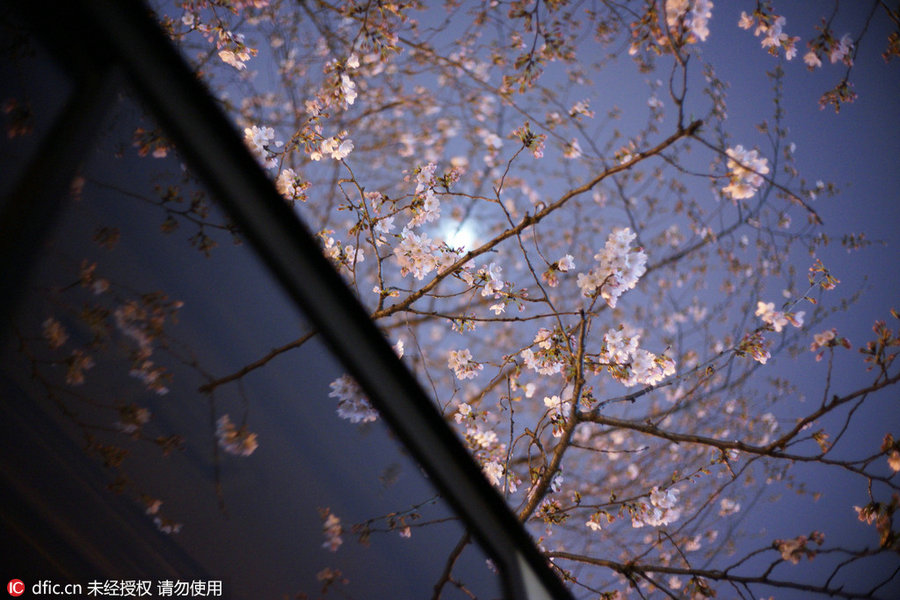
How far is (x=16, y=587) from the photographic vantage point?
110 centimetres

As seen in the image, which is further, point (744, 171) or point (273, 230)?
point (744, 171)

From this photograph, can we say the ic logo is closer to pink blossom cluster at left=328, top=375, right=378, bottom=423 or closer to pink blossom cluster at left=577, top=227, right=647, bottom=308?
pink blossom cluster at left=328, top=375, right=378, bottom=423

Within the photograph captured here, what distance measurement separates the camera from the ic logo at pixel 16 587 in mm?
1096

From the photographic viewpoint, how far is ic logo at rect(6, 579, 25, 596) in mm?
1096

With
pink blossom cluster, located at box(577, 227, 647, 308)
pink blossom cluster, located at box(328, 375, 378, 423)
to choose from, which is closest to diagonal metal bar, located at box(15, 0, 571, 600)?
pink blossom cluster, located at box(328, 375, 378, 423)

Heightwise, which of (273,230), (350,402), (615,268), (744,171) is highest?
(744,171)

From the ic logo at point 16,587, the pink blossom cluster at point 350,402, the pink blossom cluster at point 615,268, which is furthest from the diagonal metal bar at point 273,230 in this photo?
the ic logo at point 16,587

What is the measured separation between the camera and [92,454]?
1224mm

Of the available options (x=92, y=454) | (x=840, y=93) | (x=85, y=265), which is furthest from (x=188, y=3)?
(x=840, y=93)

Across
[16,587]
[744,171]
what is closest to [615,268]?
[744,171]

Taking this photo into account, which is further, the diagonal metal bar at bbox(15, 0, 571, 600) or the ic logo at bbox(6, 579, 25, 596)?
the ic logo at bbox(6, 579, 25, 596)

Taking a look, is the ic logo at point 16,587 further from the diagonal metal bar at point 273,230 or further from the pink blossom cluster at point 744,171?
the pink blossom cluster at point 744,171

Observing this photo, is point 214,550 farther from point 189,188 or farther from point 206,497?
point 189,188

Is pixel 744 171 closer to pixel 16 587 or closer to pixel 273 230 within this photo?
pixel 273 230
